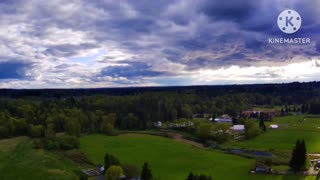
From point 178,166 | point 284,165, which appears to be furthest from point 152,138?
point 284,165

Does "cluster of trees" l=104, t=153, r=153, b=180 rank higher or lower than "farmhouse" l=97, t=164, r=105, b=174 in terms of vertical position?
higher

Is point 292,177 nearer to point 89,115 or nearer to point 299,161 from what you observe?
point 299,161

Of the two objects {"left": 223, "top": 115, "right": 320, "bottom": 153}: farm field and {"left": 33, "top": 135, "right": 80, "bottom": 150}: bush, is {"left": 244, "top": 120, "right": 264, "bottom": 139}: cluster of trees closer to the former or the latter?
{"left": 223, "top": 115, "right": 320, "bottom": 153}: farm field

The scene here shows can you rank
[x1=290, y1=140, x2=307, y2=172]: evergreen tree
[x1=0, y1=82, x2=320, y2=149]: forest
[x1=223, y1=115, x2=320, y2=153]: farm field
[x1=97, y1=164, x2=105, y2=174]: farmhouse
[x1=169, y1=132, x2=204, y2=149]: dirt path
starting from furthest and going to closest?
[x1=0, y1=82, x2=320, y2=149]: forest
[x1=169, y1=132, x2=204, y2=149]: dirt path
[x1=223, y1=115, x2=320, y2=153]: farm field
[x1=97, y1=164, x2=105, y2=174]: farmhouse
[x1=290, y1=140, x2=307, y2=172]: evergreen tree

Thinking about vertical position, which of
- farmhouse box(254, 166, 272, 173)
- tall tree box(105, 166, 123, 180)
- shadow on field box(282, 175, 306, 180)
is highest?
tall tree box(105, 166, 123, 180)

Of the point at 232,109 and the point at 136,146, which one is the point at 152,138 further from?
the point at 232,109

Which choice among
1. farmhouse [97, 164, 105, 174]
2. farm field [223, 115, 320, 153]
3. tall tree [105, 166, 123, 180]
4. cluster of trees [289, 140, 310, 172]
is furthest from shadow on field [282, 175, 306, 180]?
farmhouse [97, 164, 105, 174]
